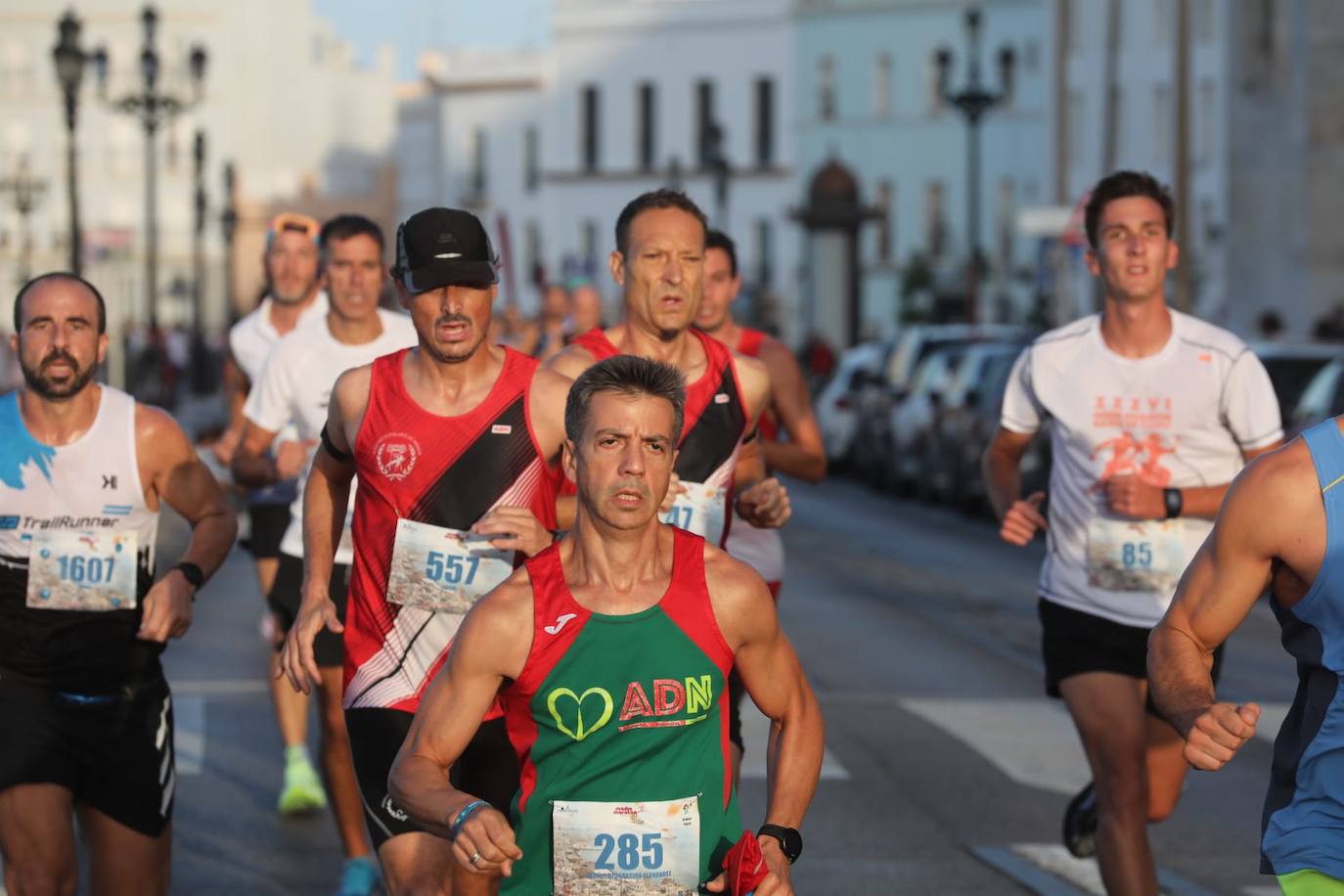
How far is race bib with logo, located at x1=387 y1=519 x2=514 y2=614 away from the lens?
6.04 meters

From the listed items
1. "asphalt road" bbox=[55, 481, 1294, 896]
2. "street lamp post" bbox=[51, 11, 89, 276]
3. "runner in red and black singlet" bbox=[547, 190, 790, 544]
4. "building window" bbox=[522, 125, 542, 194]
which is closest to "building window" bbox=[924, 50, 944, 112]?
"building window" bbox=[522, 125, 542, 194]

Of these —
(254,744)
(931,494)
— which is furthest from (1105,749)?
(931,494)

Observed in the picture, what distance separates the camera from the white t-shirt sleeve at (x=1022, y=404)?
25.5ft

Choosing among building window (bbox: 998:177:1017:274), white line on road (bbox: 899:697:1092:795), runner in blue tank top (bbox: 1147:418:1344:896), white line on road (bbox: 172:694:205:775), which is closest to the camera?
runner in blue tank top (bbox: 1147:418:1344:896)

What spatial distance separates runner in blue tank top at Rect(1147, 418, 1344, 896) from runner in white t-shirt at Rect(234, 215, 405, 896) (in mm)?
4118

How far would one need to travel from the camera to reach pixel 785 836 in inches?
194

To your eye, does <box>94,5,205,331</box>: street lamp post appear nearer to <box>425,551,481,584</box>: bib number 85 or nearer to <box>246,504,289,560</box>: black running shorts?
<box>246,504,289,560</box>: black running shorts

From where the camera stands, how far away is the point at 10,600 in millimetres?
6633

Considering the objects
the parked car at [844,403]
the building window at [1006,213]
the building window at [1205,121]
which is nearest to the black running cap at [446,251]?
the parked car at [844,403]

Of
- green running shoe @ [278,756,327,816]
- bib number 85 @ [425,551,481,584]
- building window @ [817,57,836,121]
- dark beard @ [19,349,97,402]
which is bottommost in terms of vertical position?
green running shoe @ [278,756,327,816]

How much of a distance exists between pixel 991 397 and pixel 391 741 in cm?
1860

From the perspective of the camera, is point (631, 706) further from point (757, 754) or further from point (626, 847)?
point (757, 754)

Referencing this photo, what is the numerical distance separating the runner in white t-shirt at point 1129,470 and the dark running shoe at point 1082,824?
2.87 ft

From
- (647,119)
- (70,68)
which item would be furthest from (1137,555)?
(647,119)
